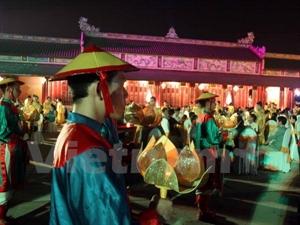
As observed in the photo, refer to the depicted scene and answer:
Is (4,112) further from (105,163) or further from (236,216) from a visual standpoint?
(236,216)

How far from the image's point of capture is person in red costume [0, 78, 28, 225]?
420cm

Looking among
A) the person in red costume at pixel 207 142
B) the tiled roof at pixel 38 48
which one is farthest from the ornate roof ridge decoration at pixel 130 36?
the person in red costume at pixel 207 142

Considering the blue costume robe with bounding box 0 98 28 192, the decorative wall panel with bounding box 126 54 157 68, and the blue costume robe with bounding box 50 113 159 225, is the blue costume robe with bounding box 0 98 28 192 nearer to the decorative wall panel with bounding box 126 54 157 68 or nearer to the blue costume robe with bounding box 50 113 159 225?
the blue costume robe with bounding box 50 113 159 225

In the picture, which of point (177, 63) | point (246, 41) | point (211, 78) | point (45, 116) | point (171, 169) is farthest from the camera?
point (246, 41)

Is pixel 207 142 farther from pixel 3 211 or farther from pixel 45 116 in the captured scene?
pixel 45 116

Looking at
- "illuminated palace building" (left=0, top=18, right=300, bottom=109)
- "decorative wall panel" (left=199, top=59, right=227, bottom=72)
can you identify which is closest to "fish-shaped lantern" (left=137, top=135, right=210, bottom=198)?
"illuminated palace building" (left=0, top=18, right=300, bottom=109)

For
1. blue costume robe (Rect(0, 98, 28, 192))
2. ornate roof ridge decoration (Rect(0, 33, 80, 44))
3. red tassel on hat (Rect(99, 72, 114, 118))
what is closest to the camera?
red tassel on hat (Rect(99, 72, 114, 118))

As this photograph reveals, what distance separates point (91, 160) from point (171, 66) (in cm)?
1848

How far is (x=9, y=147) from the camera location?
433 centimetres

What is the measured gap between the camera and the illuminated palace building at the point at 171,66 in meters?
17.9

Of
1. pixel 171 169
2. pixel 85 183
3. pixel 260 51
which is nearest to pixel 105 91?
pixel 85 183

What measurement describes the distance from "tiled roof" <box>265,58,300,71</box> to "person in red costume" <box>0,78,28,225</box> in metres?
19.6

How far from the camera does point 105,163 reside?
137cm

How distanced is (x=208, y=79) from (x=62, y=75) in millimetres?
18224
